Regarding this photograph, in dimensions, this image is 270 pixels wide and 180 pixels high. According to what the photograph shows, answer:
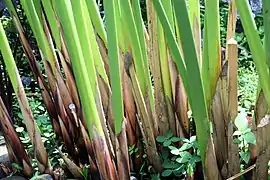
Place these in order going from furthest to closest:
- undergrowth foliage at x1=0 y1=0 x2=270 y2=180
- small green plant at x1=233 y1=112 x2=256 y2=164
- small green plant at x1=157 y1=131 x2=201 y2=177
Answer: small green plant at x1=157 y1=131 x2=201 y2=177, small green plant at x1=233 y1=112 x2=256 y2=164, undergrowth foliage at x1=0 y1=0 x2=270 y2=180

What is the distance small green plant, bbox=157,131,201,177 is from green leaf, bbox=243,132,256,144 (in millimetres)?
146

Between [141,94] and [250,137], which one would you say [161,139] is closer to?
[141,94]

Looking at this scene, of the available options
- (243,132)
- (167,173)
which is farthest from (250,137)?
(167,173)

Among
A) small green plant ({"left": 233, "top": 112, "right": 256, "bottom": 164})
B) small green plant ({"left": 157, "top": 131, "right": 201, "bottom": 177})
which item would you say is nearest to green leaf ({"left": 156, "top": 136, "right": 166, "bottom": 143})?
small green plant ({"left": 157, "top": 131, "right": 201, "bottom": 177})

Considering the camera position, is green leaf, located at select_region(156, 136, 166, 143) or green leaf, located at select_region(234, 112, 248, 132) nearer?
green leaf, located at select_region(234, 112, 248, 132)

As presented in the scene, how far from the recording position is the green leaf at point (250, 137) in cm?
101

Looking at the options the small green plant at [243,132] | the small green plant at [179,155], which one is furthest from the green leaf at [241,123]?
the small green plant at [179,155]

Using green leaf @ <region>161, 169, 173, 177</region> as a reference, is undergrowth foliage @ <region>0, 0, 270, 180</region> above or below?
above

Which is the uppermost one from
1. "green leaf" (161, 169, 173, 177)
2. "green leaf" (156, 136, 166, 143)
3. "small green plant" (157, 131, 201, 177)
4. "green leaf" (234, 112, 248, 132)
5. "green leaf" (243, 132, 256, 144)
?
"green leaf" (234, 112, 248, 132)

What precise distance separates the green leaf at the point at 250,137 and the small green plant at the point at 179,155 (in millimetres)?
146

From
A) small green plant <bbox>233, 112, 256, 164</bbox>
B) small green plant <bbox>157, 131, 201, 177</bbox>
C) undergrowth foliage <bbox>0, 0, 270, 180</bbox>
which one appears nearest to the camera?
undergrowth foliage <bbox>0, 0, 270, 180</bbox>

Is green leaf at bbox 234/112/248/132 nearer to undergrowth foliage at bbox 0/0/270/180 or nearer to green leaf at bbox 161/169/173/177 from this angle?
undergrowth foliage at bbox 0/0/270/180

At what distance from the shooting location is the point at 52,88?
129cm

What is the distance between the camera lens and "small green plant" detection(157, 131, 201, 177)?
113cm
